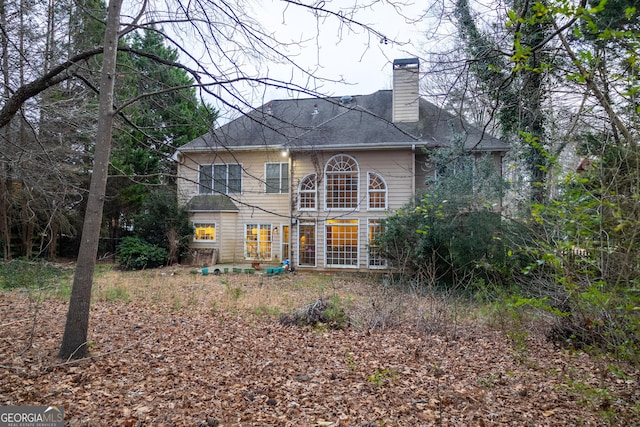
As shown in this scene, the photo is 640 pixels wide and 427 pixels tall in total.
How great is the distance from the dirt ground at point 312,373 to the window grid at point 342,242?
25.8 ft

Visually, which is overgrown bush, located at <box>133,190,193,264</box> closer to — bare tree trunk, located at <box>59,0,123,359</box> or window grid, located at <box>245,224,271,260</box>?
window grid, located at <box>245,224,271,260</box>

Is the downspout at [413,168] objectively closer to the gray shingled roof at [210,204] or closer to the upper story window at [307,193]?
the upper story window at [307,193]

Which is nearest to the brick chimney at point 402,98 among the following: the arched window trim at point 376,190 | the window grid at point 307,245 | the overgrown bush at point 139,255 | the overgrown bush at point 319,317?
the arched window trim at point 376,190

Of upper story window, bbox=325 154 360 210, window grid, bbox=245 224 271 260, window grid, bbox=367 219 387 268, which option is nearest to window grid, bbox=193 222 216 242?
window grid, bbox=245 224 271 260

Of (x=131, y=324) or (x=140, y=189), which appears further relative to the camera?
(x=140, y=189)

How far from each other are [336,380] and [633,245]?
9.34 feet

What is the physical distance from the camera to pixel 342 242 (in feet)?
49.1

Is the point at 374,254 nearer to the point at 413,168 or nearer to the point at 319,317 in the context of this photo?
the point at 413,168

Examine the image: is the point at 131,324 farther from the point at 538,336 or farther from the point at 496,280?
the point at 496,280

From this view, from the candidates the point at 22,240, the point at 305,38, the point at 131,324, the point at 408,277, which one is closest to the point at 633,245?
the point at 305,38

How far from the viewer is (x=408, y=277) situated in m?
11.5

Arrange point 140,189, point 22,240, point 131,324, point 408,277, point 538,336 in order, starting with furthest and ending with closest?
1. point 140,189
2. point 22,240
3. point 408,277
4. point 131,324
5. point 538,336

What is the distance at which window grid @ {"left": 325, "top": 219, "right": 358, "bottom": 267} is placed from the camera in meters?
14.8

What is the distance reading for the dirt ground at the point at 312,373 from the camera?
319 centimetres
